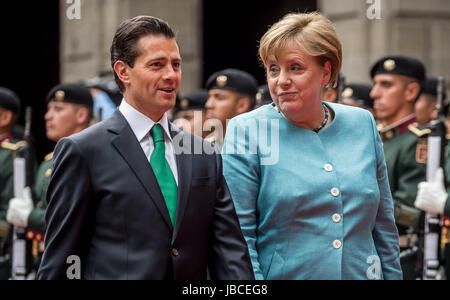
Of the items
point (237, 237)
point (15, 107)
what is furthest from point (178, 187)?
point (15, 107)

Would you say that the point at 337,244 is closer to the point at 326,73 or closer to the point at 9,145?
the point at 326,73

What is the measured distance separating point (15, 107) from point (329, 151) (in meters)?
5.56

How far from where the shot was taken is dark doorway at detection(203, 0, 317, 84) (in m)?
12.6

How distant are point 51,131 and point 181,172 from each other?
407 cm

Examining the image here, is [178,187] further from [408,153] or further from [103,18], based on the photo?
[103,18]

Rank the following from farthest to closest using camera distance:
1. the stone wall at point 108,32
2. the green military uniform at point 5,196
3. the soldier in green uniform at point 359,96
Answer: the stone wall at point 108,32 < the soldier in green uniform at point 359,96 < the green military uniform at point 5,196

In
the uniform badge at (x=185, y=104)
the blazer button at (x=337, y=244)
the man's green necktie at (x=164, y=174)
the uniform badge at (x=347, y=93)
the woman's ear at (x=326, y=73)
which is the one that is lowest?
the blazer button at (x=337, y=244)

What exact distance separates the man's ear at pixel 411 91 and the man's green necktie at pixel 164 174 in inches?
161

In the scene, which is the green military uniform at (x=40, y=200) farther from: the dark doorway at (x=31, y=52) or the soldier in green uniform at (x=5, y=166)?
the dark doorway at (x=31, y=52)

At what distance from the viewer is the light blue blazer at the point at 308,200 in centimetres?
327

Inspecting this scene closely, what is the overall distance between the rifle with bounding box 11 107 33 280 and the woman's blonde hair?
3.97 meters

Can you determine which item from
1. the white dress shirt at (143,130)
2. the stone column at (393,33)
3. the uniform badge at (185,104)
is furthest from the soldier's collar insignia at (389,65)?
the white dress shirt at (143,130)

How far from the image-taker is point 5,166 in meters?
7.68
